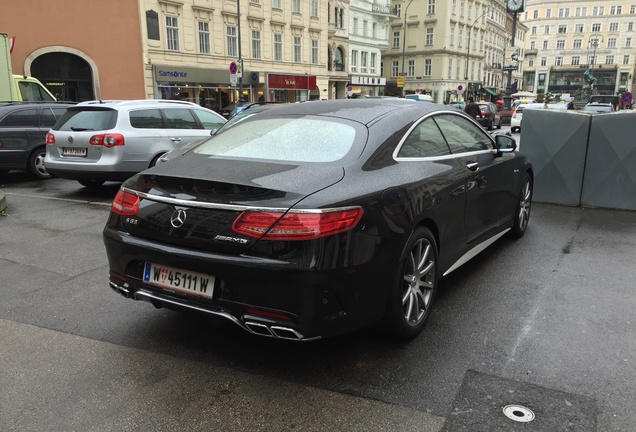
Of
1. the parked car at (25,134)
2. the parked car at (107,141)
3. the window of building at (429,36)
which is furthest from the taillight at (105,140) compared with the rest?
the window of building at (429,36)

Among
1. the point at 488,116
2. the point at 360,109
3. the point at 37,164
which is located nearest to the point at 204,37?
the point at 488,116

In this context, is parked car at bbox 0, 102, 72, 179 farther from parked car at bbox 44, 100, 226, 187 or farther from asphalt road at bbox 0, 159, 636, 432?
asphalt road at bbox 0, 159, 636, 432

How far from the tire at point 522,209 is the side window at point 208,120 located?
251 inches

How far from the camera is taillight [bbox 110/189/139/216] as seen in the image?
3.28 m

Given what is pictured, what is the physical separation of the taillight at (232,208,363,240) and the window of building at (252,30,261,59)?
3693cm

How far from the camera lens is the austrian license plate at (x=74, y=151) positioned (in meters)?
8.62

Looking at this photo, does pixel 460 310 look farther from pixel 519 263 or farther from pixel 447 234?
pixel 519 263

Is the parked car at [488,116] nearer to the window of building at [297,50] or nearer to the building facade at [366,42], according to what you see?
the window of building at [297,50]

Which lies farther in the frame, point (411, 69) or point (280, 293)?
point (411, 69)

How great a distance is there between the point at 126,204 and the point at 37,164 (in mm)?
8899

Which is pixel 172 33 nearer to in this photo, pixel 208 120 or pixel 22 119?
pixel 22 119

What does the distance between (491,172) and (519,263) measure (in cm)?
105

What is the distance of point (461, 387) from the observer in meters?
2.99

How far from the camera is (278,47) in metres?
39.7
